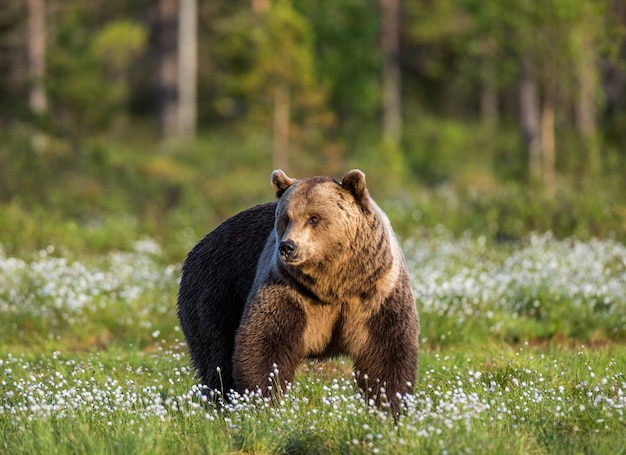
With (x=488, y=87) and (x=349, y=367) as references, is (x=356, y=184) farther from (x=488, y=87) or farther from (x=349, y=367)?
(x=488, y=87)

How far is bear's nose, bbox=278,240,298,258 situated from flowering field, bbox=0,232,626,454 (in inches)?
34.0

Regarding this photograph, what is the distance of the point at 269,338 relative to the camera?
5.84 meters

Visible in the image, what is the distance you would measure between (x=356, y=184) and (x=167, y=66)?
103 ft

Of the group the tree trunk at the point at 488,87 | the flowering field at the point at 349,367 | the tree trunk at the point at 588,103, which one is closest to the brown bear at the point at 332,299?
the flowering field at the point at 349,367

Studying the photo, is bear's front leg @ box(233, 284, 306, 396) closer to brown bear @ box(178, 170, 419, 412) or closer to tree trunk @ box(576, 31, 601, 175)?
brown bear @ box(178, 170, 419, 412)

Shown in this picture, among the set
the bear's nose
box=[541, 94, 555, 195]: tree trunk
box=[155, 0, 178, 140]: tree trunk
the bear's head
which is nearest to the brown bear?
the bear's head

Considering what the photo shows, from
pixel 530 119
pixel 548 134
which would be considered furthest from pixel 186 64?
pixel 548 134

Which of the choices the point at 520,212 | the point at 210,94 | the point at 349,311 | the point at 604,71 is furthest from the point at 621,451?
the point at 210,94

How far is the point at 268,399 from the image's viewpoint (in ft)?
18.3

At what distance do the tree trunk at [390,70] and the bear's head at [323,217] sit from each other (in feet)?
95.0

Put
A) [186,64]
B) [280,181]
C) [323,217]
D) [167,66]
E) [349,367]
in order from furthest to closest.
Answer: [167,66]
[186,64]
[349,367]
[280,181]
[323,217]

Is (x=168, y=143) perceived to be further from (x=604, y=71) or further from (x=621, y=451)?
(x=621, y=451)

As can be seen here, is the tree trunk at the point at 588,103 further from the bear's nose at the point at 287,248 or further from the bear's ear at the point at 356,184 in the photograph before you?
the bear's nose at the point at 287,248

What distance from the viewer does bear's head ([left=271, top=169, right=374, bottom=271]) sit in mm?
5633
